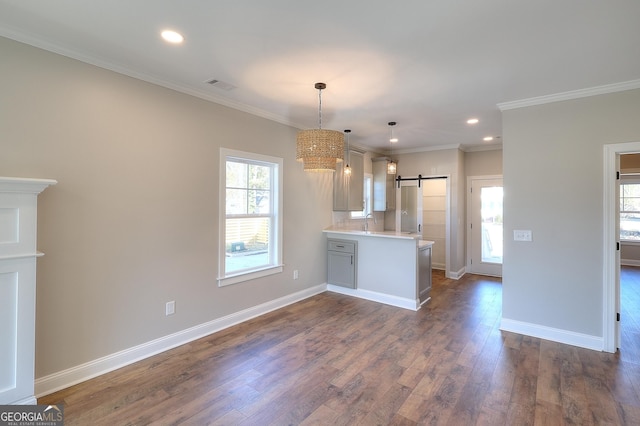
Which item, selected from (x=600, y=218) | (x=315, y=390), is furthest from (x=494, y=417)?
(x=600, y=218)

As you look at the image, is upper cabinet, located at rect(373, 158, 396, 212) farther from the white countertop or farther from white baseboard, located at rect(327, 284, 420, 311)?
white baseboard, located at rect(327, 284, 420, 311)

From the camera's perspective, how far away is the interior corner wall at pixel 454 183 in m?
6.14

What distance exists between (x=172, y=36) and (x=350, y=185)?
3.88 m

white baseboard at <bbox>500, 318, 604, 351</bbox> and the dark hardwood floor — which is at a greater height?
white baseboard at <bbox>500, 318, 604, 351</bbox>

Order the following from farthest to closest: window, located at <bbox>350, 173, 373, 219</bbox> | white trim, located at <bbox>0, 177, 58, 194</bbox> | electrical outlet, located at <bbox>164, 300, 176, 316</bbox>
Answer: window, located at <bbox>350, 173, 373, 219</bbox>, electrical outlet, located at <bbox>164, 300, 176, 316</bbox>, white trim, located at <bbox>0, 177, 58, 194</bbox>

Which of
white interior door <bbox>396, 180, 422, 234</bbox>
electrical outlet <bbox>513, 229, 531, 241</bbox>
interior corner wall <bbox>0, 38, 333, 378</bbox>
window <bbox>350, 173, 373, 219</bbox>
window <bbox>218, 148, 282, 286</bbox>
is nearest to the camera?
interior corner wall <bbox>0, 38, 333, 378</bbox>

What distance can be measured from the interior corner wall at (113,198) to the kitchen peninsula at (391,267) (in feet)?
6.44

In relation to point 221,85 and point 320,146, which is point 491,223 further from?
point 221,85

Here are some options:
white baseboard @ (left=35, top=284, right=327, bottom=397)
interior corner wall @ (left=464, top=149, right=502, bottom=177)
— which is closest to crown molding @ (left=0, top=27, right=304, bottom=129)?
white baseboard @ (left=35, top=284, right=327, bottom=397)

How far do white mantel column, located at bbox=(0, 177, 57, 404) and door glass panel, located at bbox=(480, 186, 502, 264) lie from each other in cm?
680

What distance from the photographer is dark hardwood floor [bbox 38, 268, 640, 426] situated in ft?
7.06

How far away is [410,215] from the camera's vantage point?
689 cm

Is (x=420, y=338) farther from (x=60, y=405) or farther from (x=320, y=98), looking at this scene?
(x=60, y=405)

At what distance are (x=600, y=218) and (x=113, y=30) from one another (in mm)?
4712
